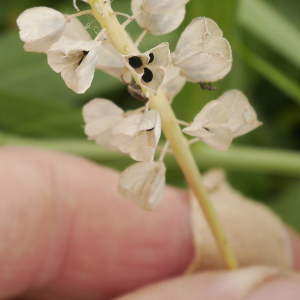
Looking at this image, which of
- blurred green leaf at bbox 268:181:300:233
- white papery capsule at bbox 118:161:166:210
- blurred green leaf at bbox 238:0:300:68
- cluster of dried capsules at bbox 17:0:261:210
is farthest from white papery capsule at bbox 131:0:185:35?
blurred green leaf at bbox 268:181:300:233

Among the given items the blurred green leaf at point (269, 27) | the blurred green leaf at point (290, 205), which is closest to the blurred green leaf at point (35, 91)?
the blurred green leaf at point (269, 27)

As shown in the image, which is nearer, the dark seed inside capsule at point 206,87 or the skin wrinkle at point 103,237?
the dark seed inside capsule at point 206,87

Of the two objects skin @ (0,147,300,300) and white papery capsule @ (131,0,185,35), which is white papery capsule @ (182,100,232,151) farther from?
skin @ (0,147,300,300)

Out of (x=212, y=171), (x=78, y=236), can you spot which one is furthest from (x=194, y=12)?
(x=78, y=236)

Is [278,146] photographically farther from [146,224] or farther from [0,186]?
[0,186]

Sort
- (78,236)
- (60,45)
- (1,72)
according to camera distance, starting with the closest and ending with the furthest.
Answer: (60,45)
(78,236)
(1,72)

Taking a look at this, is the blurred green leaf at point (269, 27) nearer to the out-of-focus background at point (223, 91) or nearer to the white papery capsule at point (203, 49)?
the out-of-focus background at point (223, 91)
